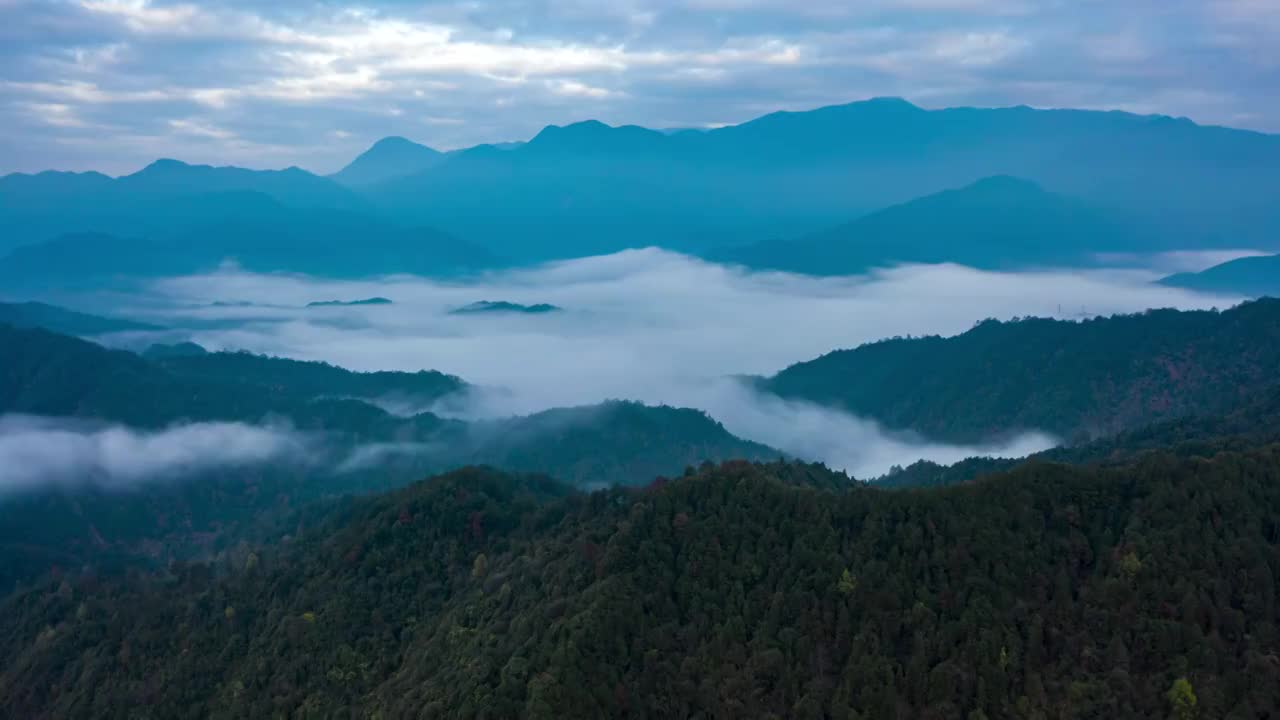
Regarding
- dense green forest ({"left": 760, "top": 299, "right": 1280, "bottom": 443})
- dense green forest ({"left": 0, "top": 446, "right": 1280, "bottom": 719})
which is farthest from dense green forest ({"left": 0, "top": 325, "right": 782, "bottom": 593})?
dense green forest ({"left": 0, "top": 446, "right": 1280, "bottom": 719})

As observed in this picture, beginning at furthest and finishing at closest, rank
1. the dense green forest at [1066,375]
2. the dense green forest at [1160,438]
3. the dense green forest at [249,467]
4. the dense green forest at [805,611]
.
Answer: the dense green forest at [249,467] < the dense green forest at [1066,375] < the dense green forest at [1160,438] < the dense green forest at [805,611]

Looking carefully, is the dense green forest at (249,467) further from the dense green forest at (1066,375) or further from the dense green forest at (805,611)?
the dense green forest at (805,611)

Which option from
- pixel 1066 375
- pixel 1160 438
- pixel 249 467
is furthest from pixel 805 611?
pixel 249 467

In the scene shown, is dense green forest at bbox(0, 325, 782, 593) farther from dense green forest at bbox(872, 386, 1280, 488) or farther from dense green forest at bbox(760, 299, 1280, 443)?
dense green forest at bbox(872, 386, 1280, 488)

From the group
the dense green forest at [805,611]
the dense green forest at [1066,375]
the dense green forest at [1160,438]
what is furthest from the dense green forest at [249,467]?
the dense green forest at [805,611]

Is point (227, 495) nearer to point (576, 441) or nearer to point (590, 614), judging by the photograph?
point (576, 441)

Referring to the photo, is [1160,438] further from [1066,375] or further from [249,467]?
[249,467]
